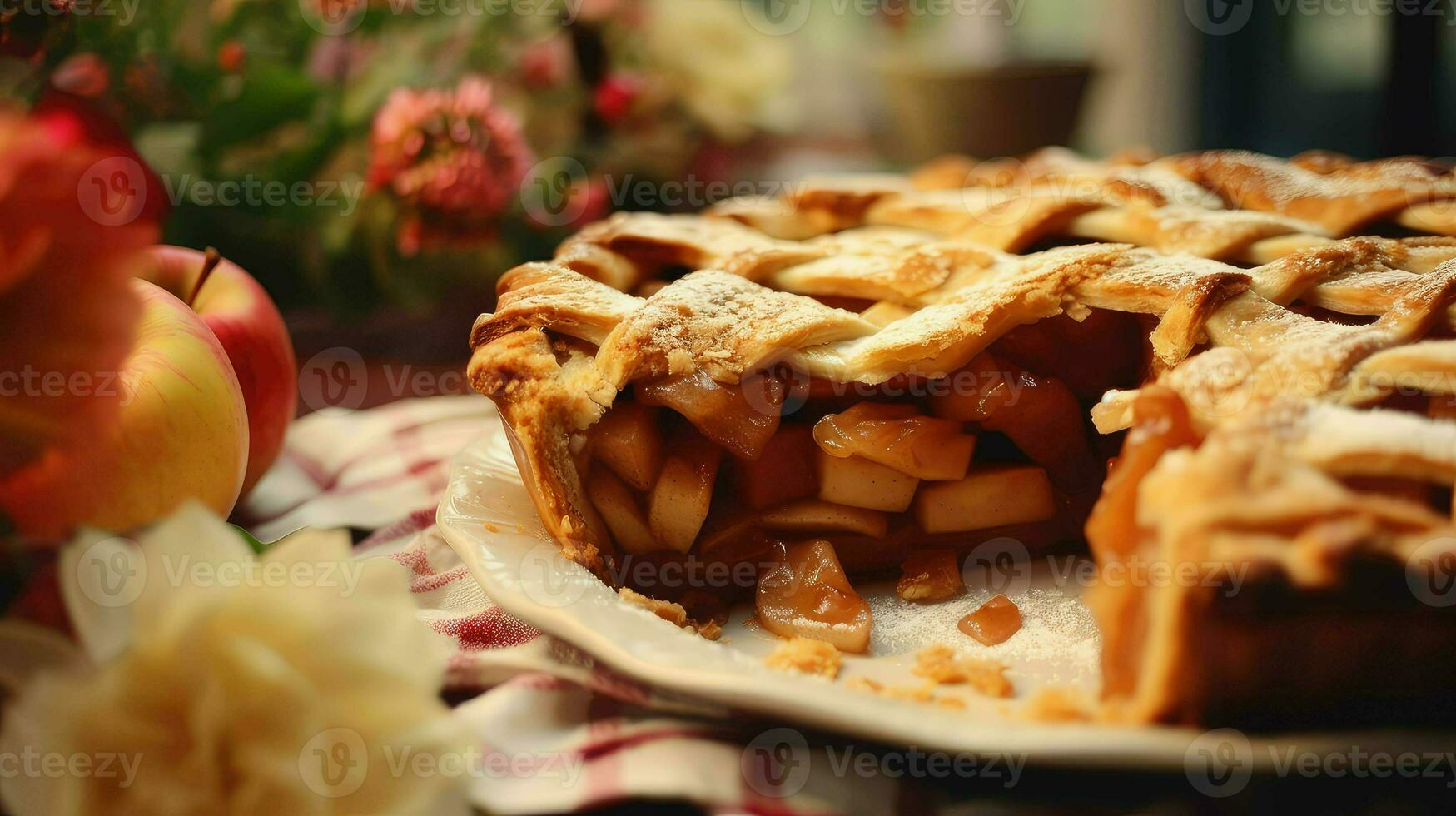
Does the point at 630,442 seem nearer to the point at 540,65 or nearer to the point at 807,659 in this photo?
the point at 807,659

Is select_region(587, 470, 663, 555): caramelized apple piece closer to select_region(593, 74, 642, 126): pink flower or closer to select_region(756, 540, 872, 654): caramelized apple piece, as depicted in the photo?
select_region(756, 540, 872, 654): caramelized apple piece

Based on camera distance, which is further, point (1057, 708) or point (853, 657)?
point (853, 657)

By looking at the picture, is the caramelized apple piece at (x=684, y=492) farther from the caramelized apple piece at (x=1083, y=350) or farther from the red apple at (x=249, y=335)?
the red apple at (x=249, y=335)

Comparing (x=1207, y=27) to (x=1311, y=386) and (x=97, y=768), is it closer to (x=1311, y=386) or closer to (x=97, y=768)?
(x=1311, y=386)

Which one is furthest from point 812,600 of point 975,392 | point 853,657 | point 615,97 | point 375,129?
point 615,97

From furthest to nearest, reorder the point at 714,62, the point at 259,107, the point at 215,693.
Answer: the point at 714,62, the point at 259,107, the point at 215,693

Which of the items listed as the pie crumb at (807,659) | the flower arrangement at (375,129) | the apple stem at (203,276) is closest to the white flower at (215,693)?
the pie crumb at (807,659)
